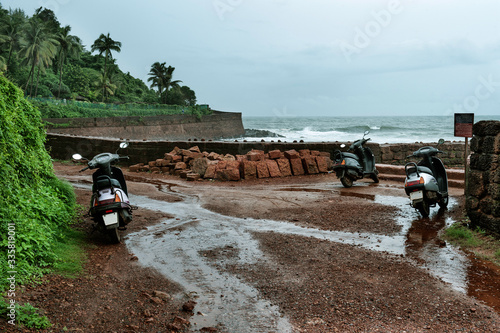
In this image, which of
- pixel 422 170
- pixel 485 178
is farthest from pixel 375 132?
pixel 485 178

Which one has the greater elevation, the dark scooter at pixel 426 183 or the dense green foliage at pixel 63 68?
the dense green foliage at pixel 63 68

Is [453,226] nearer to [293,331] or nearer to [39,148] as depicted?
[293,331]

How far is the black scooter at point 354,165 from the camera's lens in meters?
10.7

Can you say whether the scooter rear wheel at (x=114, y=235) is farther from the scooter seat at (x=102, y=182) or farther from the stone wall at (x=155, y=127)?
the stone wall at (x=155, y=127)

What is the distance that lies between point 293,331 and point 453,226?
13.4 ft

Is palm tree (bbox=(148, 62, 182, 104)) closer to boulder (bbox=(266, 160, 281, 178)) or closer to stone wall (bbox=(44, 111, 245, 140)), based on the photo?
stone wall (bbox=(44, 111, 245, 140))

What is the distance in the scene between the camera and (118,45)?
2406 inches

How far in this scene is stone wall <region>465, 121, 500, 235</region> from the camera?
591 centimetres

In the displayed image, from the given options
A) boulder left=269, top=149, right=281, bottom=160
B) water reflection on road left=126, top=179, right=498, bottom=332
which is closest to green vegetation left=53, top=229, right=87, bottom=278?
water reflection on road left=126, top=179, right=498, bottom=332

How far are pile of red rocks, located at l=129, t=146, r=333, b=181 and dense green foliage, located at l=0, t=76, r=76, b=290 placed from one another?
19.8 feet

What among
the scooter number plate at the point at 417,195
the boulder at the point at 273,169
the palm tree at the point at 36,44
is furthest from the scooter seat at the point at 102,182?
the palm tree at the point at 36,44

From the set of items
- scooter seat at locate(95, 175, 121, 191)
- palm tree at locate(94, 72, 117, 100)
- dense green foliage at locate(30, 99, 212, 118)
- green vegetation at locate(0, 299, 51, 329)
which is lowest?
green vegetation at locate(0, 299, 51, 329)

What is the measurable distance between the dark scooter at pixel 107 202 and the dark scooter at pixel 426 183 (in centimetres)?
441

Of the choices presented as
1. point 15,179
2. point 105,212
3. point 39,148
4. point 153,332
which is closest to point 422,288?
point 153,332
